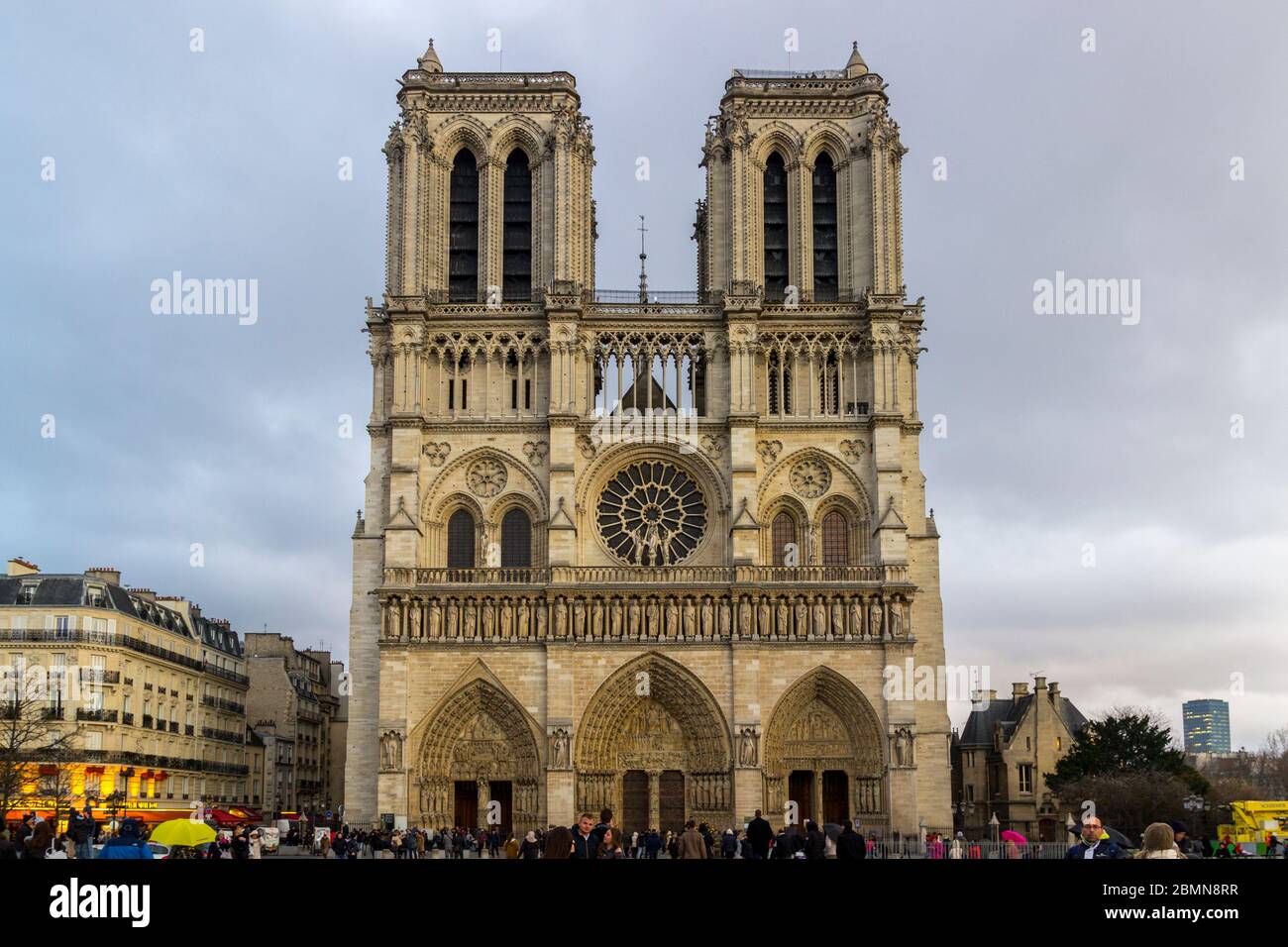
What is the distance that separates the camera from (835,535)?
143 feet

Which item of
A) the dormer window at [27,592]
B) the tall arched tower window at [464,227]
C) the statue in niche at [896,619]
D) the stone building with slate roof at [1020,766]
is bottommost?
the stone building with slate roof at [1020,766]

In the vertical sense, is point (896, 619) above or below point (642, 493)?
below

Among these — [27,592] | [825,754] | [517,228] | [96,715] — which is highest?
[517,228]

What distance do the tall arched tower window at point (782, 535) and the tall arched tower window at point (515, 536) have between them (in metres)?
7.12

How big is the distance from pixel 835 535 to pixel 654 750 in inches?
321

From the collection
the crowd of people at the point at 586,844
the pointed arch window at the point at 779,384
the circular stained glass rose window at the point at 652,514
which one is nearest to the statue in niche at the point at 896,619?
the crowd of people at the point at 586,844

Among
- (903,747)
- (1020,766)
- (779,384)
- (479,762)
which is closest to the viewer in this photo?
(903,747)

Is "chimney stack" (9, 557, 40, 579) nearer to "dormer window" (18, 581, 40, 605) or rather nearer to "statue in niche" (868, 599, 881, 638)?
"dormer window" (18, 581, 40, 605)

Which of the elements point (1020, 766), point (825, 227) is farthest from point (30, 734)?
point (1020, 766)

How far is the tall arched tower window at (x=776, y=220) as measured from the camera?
4578 cm

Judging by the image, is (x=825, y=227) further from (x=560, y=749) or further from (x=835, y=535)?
(x=560, y=749)

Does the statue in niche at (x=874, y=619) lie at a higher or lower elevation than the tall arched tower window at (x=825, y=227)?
lower

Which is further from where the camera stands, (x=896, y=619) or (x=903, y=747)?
(x=896, y=619)

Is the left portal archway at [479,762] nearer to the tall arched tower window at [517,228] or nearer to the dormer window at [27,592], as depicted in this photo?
the dormer window at [27,592]
